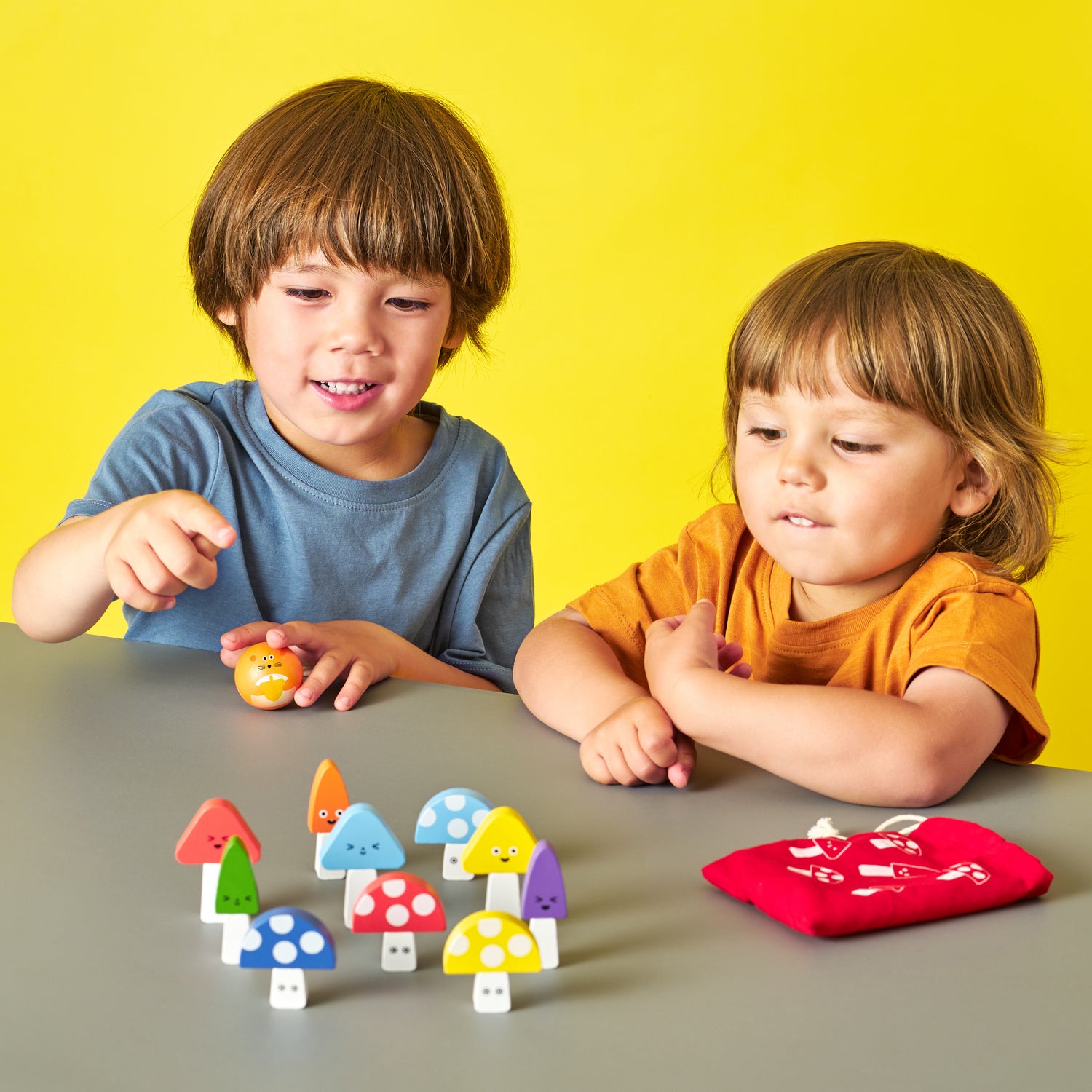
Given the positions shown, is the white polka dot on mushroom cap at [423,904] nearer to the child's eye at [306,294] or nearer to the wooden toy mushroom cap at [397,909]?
the wooden toy mushroom cap at [397,909]

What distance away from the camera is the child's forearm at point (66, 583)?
2.90ft

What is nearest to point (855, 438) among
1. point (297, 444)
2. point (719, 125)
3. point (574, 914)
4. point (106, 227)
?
point (574, 914)

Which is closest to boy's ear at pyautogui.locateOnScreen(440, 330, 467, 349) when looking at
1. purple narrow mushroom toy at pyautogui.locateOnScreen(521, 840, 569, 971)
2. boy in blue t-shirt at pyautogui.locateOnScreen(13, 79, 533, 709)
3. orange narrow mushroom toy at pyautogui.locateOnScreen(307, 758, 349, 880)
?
boy in blue t-shirt at pyautogui.locateOnScreen(13, 79, 533, 709)

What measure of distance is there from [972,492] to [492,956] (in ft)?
2.05

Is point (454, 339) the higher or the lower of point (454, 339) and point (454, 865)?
the higher

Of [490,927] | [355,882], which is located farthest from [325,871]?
[490,927]

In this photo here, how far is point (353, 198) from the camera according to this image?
41.7 inches

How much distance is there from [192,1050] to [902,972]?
27cm

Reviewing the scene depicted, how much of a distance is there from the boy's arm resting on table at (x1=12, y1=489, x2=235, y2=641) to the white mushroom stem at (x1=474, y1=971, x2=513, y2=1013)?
37 cm

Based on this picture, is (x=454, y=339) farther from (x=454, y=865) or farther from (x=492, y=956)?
(x=492, y=956)

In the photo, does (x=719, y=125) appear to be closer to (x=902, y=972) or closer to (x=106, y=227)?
(x=106, y=227)

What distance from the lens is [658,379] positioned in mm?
2461

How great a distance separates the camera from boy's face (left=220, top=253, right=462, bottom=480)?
105cm

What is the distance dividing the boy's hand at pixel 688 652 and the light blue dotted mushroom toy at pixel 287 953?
13.8 inches
